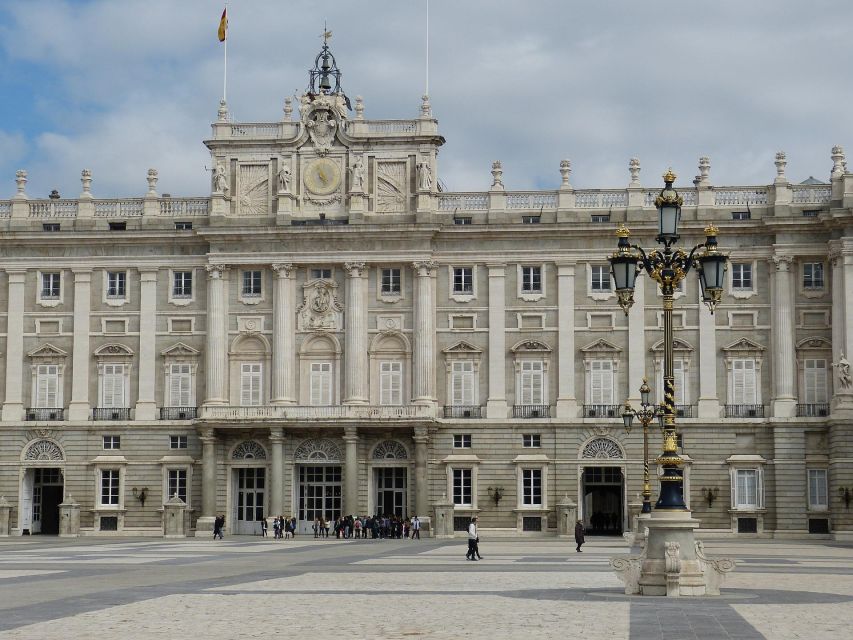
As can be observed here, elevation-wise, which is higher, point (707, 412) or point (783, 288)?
point (783, 288)

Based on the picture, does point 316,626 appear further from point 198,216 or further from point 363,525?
point 198,216

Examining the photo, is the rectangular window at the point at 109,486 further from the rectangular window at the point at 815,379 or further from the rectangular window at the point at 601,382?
the rectangular window at the point at 815,379

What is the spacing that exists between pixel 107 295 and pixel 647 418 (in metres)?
33.1

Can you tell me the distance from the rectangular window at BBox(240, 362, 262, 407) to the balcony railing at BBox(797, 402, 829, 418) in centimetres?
2681

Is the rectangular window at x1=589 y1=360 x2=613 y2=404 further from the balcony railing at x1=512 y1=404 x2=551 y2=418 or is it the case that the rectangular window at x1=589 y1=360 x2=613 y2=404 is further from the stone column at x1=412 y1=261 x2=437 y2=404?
the stone column at x1=412 y1=261 x2=437 y2=404

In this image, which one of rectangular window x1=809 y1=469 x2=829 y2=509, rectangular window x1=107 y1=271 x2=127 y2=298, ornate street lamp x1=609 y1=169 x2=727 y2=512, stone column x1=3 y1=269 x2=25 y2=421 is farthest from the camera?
rectangular window x1=107 y1=271 x2=127 y2=298

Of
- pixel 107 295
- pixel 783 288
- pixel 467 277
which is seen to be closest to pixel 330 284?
pixel 467 277

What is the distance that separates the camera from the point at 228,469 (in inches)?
2869

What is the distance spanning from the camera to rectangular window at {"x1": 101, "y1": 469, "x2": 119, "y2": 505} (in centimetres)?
7356

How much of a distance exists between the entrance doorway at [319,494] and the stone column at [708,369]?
18460 mm

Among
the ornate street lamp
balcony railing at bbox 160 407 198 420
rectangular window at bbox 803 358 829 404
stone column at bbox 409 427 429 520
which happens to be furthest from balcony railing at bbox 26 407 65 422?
the ornate street lamp

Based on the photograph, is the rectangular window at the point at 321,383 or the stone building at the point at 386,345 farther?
the rectangular window at the point at 321,383

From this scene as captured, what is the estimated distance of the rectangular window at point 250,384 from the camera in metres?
73.3

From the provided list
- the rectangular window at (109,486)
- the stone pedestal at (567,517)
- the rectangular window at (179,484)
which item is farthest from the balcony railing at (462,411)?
the rectangular window at (109,486)
